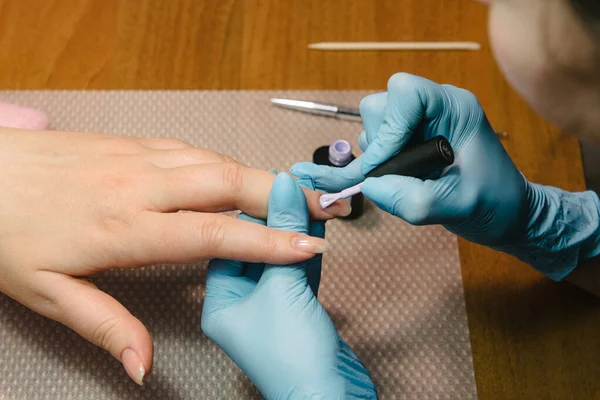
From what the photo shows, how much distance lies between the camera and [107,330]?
2.06 feet

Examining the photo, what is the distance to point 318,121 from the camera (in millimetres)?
981

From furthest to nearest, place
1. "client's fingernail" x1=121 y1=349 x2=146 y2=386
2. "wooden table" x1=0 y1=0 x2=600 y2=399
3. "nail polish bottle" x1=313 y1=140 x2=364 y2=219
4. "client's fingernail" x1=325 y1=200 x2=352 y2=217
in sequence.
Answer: "wooden table" x1=0 y1=0 x2=600 y2=399, "nail polish bottle" x1=313 y1=140 x2=364 y2=219, "client's fingernail" x1=325 y1=200 x2=352 y2=217, "client's fingernail" x1=121 y1=349 x2=146 y2=386

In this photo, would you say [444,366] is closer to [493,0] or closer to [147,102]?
[493,0]

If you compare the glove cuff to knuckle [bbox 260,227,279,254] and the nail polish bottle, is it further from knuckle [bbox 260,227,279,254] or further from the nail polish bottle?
knuckle [bbox 260,227,279,254]

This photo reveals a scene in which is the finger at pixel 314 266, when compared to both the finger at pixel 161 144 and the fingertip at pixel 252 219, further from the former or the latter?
Answer: the finger at pixel 161 144

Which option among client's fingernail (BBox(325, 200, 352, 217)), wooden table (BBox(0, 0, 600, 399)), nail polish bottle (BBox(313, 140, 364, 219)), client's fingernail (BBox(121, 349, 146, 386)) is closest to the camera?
client's fingernail (BBox(121, 349, 146, 386))

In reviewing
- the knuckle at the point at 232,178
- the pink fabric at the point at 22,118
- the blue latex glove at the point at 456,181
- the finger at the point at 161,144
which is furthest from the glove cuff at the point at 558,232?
the pink fabric at the point at 22,118

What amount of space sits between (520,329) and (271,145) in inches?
22.1

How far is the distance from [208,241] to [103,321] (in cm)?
17

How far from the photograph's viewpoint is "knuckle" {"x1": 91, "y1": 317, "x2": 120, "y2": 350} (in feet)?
2.05

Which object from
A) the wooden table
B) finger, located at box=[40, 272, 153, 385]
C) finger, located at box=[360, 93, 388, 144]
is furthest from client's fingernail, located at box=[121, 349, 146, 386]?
the wooden table

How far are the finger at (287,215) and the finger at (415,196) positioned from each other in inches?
3.6

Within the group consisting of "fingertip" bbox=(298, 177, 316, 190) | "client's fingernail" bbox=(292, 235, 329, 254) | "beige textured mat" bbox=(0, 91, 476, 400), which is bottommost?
"beige textured mat" bbox=(0, 91, 476, 400)

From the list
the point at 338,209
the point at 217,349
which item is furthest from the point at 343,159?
the point at 217,349
